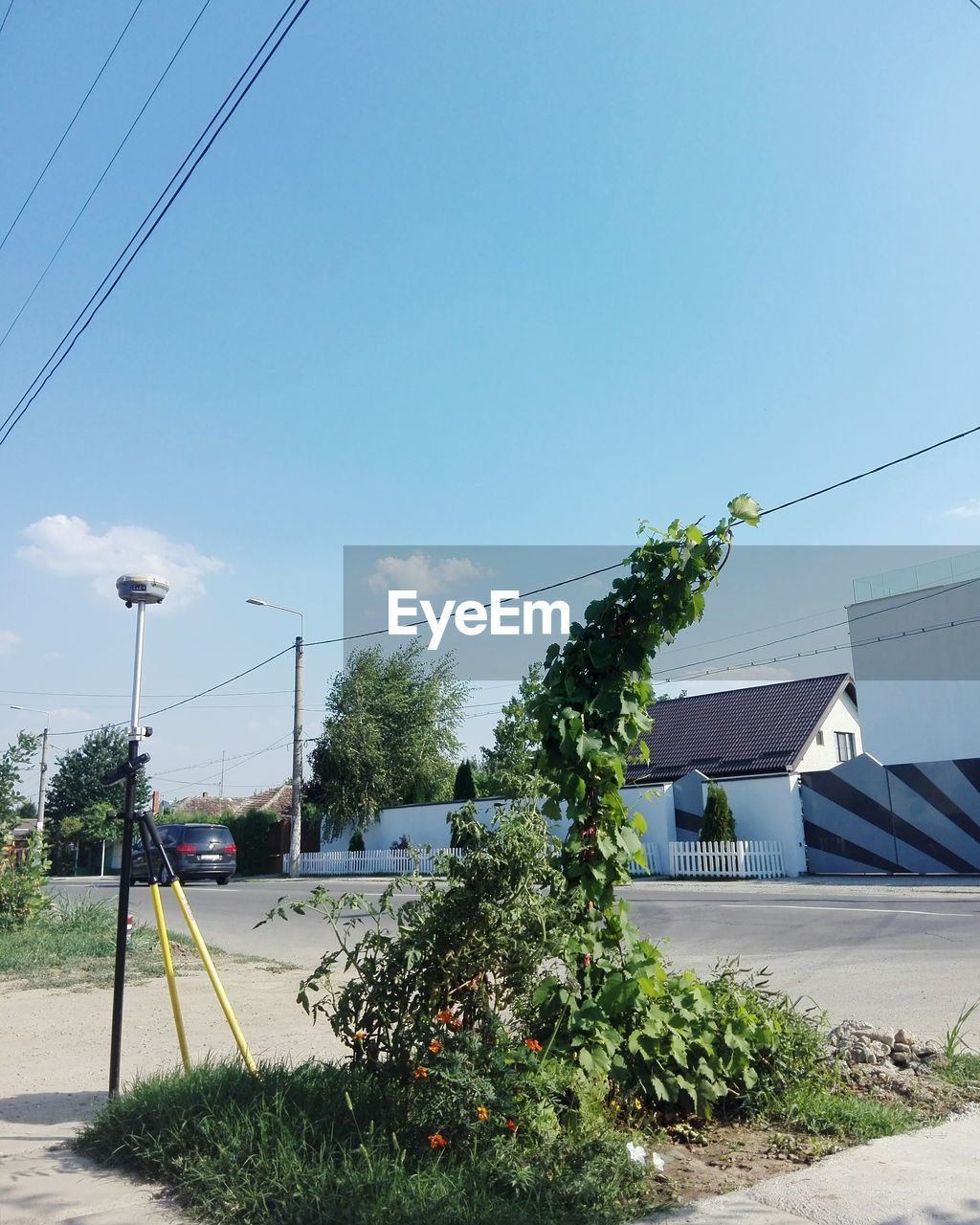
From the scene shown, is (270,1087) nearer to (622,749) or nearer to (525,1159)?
(525,1159)

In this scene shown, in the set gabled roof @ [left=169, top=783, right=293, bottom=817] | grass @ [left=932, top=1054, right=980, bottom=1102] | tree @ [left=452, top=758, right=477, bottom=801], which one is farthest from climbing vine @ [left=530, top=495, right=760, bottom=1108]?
gabled roof @ [left=169, top=783, right=293, bottom=817]

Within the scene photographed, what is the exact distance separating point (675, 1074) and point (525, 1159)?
0.98m

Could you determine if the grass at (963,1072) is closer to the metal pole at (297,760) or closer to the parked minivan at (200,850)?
the parked minivan at (200,850)

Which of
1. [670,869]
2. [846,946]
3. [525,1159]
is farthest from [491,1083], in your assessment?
[670,869]

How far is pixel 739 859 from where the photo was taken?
82.6 ft

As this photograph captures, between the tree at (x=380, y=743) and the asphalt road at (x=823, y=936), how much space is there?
20.4 m

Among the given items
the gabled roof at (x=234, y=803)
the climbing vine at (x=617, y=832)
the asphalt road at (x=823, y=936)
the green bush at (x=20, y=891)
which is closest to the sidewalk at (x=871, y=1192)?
the climbing vine at (x=617, y=832)

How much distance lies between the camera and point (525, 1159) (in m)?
3.84

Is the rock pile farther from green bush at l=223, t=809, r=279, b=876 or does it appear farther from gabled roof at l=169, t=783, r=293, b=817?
gabled roof at l=169, t=783, r=293, b=817

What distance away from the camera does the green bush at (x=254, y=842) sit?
44.6m

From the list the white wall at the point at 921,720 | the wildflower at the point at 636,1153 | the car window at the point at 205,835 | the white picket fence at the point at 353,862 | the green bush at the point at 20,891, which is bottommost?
the white picket fence at the point at 353,862

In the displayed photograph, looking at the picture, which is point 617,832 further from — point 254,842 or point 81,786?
point 81,786

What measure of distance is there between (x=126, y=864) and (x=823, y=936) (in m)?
9.84

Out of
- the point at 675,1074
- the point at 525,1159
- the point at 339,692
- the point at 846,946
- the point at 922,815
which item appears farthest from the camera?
the point at 339,692
